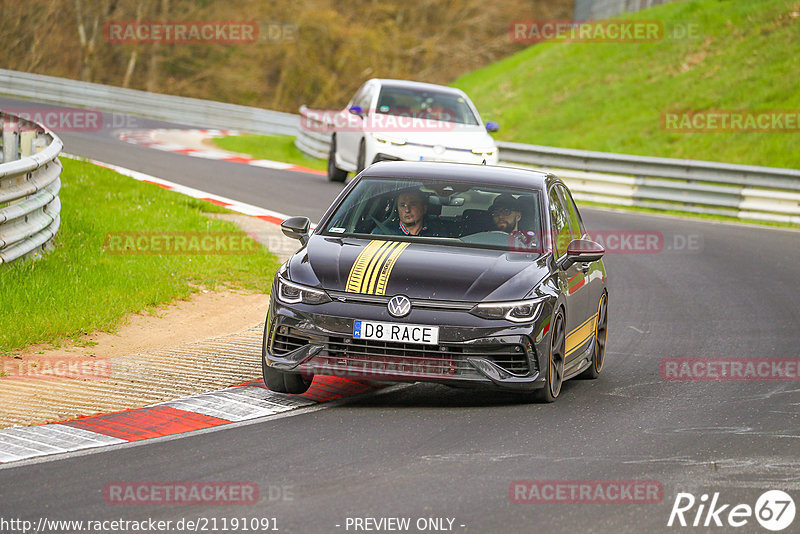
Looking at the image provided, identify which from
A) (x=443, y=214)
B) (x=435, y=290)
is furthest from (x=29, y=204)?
(x=435, y=290)

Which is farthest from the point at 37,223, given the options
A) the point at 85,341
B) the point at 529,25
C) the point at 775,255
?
the point at 529,25

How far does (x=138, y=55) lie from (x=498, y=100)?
2284cm

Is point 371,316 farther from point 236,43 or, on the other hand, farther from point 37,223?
point 236,43

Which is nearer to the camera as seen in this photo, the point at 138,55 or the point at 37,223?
the point at 37,223

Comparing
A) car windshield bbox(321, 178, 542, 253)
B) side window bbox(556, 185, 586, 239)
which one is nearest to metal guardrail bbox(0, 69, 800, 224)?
side window bbox(556, 185, 586, 239)

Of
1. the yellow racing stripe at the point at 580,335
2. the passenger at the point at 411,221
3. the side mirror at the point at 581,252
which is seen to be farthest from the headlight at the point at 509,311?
the passenger at the point at 411,221

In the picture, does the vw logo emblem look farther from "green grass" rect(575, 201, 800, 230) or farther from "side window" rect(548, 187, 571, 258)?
"green grass" rect(575, 201, 800, 230)

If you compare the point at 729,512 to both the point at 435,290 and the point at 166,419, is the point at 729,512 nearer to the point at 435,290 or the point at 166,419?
the point at 435,290

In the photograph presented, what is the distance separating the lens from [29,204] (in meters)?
11.2

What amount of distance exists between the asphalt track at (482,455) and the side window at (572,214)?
1123mm

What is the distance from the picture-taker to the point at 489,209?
28.0ft

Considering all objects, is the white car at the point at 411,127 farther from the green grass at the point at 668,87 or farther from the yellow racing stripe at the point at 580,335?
the green grass at the point at 668,87

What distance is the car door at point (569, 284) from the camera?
8203mm

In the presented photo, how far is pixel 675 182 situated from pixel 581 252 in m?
16.2
